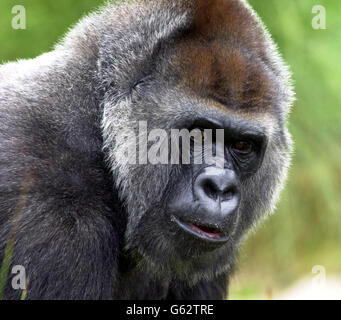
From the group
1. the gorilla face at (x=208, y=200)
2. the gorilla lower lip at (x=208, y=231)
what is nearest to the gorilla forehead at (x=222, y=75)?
the gorilla face at (x=208, y=200)

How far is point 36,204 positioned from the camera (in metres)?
3.87

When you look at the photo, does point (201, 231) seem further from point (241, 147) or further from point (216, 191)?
point (241, 147)

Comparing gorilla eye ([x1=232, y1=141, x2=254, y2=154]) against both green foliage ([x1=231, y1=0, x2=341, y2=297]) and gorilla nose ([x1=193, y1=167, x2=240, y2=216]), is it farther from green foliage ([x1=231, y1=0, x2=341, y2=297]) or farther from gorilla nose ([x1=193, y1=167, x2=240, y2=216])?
green foliage ([x1=231, y1=0, x2=341, y2=297])

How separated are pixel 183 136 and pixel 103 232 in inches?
32.3

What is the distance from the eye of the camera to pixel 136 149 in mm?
4301

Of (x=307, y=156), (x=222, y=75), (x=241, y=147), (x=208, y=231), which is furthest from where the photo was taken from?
(x=307, y=156)

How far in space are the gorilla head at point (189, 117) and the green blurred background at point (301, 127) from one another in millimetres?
4699

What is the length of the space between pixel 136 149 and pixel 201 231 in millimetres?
685

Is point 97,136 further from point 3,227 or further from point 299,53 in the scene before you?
point 299,53

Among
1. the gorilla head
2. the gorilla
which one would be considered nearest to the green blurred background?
the gorilla

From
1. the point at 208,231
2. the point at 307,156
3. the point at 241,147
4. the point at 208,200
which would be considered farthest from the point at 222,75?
the point at 307,156

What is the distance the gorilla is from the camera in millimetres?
3900

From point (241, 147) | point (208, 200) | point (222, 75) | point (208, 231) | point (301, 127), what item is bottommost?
point (208, 231)

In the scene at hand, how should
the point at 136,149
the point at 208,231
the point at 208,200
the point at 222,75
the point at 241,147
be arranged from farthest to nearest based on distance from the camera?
the point at 241,147, the point at 222,75, the point at 136,149, the point at 208,231, the point at 208,200
